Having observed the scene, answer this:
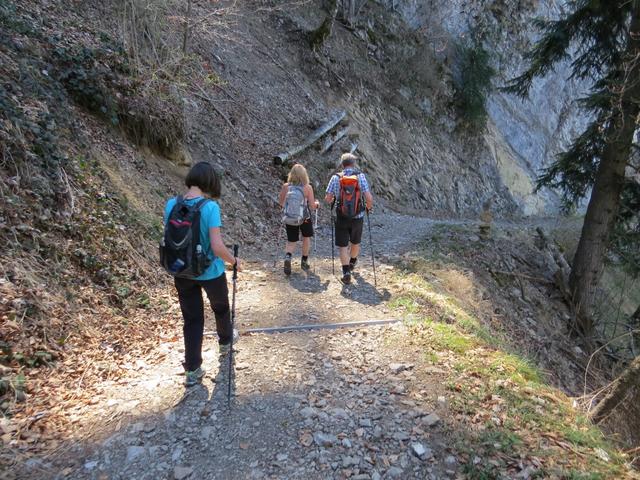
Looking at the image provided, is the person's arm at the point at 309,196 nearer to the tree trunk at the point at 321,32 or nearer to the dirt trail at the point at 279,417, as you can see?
the dirt trail at the point at 279,417

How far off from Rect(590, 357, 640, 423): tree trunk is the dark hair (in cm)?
488

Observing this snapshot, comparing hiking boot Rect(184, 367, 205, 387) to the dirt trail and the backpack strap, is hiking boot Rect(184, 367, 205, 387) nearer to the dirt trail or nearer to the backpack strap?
the dirt trail

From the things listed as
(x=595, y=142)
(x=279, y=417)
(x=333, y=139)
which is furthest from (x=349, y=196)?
(x=333, y=139)

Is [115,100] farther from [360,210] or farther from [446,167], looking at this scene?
[446,167]

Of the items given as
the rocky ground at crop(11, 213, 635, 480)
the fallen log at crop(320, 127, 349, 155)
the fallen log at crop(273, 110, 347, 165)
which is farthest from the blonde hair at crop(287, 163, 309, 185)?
the fallen log at crop(320, 127, 349, 155)

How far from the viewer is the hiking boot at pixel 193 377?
4.15 meters

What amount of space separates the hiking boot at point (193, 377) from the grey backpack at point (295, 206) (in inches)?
132

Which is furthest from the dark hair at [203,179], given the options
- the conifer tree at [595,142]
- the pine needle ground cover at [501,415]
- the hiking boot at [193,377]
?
the conifer tree at [595,142]

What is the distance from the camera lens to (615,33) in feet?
32.7

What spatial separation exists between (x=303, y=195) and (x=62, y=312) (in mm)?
3912

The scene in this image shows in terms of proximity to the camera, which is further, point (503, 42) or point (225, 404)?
point (503, 42)

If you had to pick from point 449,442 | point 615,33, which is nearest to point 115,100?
point 449,442

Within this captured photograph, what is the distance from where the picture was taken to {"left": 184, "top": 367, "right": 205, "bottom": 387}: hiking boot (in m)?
4.15

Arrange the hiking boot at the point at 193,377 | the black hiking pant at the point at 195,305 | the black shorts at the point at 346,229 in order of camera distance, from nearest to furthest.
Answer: the black hiking pant at the point at 195,305
the hiking boot at the point at 193,377
the black shorts at the point at 346,229
